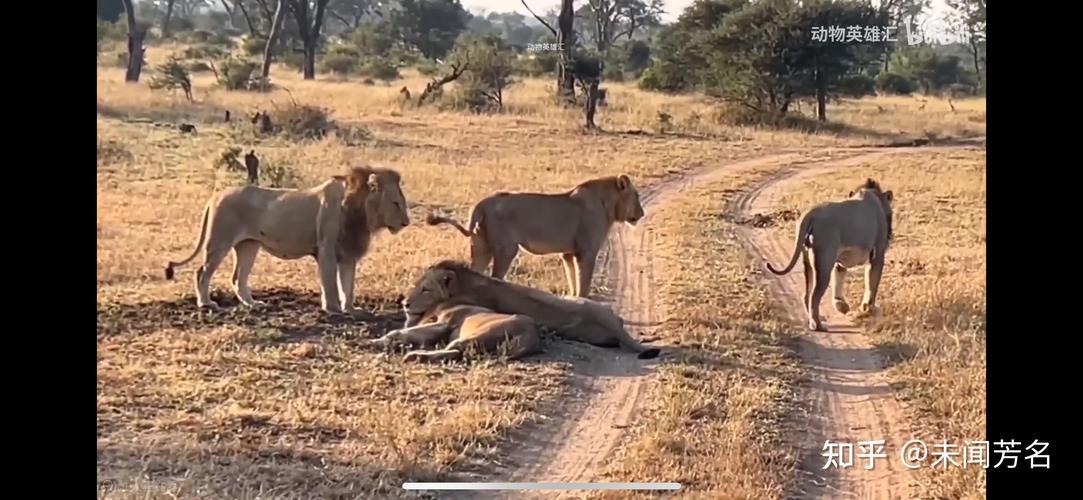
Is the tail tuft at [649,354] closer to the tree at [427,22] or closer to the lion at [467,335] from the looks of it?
the lion at [467,335]

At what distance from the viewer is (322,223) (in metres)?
5.19

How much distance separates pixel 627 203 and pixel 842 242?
894 millimetres

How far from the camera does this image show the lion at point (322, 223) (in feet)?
16.5

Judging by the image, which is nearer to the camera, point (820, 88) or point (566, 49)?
point (566, 49)

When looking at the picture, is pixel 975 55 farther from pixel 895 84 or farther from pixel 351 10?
pixel 351 10

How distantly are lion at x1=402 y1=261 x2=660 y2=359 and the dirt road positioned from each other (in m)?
0.11

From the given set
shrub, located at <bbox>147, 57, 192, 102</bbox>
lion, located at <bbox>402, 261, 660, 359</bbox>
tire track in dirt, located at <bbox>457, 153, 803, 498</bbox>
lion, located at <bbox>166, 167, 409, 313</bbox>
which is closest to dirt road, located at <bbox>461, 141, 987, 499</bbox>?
tire track in dirt, located at <bbox>457, 153, 803, 498</bbox>

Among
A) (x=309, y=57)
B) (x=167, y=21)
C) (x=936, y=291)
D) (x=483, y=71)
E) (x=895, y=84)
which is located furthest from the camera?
(x=936, y=291)

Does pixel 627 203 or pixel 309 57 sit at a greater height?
pixel 309 57

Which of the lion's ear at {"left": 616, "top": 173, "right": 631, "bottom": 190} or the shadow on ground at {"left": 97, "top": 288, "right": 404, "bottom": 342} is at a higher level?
the lion's ear at {"left": 616, "top": 173, "right": 631, "bottom": 190}

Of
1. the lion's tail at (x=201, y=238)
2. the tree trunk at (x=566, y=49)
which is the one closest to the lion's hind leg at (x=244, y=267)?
the lion's tail at (x=201, y=238)

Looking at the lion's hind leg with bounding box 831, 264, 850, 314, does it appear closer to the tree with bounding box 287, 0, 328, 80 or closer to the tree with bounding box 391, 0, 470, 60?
the tree with bounding box 391, 0, 470, 60

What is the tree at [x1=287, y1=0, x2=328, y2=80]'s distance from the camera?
4426 millimetres

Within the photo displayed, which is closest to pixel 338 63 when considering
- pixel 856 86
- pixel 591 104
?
pixel 591 104
